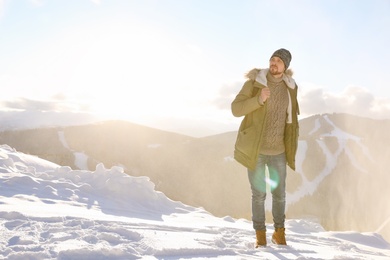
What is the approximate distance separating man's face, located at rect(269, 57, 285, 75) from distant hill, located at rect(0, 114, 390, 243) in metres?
78.5

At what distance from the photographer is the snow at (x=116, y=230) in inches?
142

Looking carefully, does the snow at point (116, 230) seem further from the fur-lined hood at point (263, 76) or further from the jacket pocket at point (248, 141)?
the fur-lined hood at point (263, 76)

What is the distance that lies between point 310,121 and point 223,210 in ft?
366

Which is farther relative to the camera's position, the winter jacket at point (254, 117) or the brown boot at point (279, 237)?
the brown boot at point (279, 237)

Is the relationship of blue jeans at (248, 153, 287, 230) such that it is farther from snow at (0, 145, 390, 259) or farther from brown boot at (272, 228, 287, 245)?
snow at (0, 145, 390, 259)

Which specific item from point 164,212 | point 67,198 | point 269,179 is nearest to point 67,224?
point 269,179

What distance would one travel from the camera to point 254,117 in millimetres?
4637

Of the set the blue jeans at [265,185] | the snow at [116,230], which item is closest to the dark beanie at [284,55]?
the blue jeans at [265,185]

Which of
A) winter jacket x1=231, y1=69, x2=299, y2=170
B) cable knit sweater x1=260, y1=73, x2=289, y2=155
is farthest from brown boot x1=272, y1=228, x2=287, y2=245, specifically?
cable knit sweater x1=260, y1=73, x2=289, y2=155

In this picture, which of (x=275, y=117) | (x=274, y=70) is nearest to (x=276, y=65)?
(x=274, y=70)

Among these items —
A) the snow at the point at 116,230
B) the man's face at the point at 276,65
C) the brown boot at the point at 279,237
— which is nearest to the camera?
the snow at the point at 116,230

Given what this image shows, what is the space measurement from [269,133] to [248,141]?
0.31 m

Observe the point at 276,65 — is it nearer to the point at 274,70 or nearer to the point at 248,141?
the point at 274,70

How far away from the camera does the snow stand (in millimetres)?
3596
